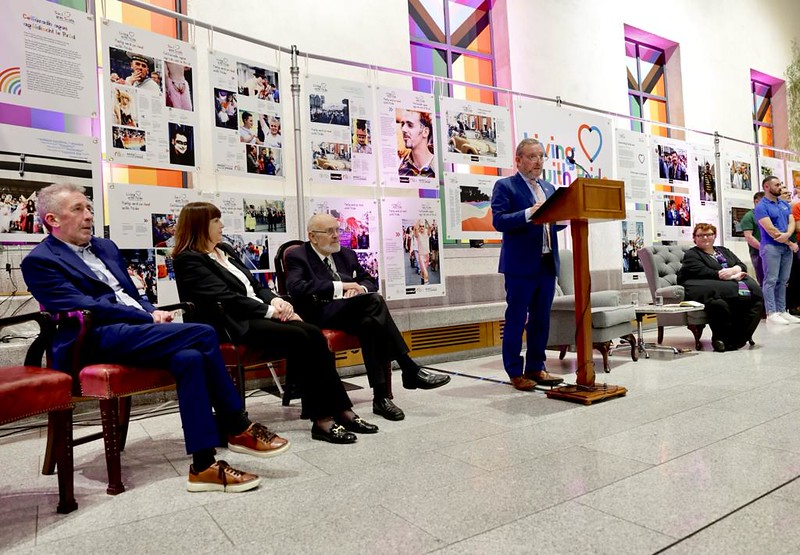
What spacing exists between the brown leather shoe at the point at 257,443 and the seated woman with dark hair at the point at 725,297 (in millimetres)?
4136

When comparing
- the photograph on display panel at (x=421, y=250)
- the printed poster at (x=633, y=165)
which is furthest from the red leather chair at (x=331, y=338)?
the printed poster at (x=633, y=165)

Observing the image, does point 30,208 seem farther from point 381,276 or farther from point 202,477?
point 381,276

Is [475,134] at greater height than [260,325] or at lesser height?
greater

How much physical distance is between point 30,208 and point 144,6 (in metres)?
1.46

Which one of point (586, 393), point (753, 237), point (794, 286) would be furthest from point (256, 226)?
point (794, 286)

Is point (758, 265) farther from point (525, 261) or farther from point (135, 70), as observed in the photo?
point (135, 70)

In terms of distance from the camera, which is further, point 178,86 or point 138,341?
point 178,86

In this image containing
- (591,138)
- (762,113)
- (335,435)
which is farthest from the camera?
(762,113)

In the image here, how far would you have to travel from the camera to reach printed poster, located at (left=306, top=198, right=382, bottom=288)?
4.52m

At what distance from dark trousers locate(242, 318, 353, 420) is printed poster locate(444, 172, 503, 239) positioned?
2739 millimetres

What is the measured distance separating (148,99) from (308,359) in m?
2.09

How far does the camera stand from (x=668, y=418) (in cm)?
291

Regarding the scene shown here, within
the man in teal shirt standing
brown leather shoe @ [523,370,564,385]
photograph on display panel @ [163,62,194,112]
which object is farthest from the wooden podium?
the man in teal shirt standing

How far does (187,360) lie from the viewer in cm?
221
